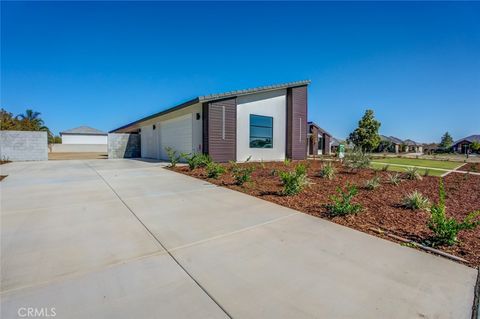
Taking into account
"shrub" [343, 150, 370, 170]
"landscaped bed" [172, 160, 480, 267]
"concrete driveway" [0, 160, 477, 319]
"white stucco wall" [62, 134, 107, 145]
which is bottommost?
"concrete driveway" [0, 160, 477, 319]

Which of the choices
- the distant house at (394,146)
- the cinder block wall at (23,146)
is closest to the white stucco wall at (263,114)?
the cinder block wall at (23,146)

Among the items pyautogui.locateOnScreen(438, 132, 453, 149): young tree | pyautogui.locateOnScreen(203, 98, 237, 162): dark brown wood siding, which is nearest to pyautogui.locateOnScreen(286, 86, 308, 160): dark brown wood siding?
pyautogui.locateOnScreen(203, 98, 237, 162): dark brown wood siding

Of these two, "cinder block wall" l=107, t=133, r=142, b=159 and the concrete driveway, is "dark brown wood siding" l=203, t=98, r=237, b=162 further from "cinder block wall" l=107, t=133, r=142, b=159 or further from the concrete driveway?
"cinder block wall" l=107, t=133, r=142, b=159

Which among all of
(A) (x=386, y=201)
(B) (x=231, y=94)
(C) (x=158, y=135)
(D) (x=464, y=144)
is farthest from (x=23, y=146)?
(D) (x=464, y=144)

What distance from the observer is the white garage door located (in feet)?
45.5

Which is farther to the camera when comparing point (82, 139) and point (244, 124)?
point (82, 139)

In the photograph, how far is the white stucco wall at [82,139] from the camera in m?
49.5

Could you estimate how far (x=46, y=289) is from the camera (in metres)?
1.97

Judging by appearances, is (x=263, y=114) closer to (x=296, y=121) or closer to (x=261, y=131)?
(x=261, y=131)

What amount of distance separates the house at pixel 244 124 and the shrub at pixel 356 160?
558 centimetres

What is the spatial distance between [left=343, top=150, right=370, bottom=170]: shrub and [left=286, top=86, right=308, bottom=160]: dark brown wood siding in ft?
18.3

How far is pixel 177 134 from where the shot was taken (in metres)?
15.4

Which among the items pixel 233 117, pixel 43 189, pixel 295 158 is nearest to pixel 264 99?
pixel 233 117

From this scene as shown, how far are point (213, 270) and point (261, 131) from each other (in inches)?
467
